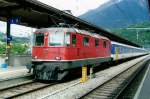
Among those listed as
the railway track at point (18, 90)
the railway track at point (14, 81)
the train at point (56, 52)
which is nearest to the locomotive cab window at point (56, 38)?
the train at point (56, 52)

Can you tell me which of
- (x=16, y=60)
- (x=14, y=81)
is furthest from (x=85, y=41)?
(x=16, y=60)

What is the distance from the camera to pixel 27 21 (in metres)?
24.5

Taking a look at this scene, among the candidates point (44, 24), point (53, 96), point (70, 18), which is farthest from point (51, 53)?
point (44, 24)

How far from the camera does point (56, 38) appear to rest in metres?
17.5

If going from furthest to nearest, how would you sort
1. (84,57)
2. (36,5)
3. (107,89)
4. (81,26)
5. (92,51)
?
(81,26) < (92,51) < (84,57) < (36,5) < (107,89)

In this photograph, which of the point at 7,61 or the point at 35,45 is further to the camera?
the point at 7,61

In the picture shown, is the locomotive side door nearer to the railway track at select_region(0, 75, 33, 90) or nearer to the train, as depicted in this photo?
the train

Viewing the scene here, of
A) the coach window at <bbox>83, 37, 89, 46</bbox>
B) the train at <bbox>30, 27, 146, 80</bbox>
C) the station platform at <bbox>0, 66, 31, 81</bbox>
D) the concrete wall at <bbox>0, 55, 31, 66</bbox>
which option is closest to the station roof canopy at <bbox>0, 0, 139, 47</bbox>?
the coach window at <bbox>83, 37, 89, 46</bbox>

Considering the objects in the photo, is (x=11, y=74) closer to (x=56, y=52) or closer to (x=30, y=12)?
(x=56, y=52)

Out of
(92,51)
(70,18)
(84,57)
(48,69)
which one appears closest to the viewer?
(48,69)

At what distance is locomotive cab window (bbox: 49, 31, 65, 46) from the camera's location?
1727 centimetres

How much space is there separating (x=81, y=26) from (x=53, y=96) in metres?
16.4

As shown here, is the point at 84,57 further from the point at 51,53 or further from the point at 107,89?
the point at 107,89

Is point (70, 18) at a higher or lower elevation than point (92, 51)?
higher
